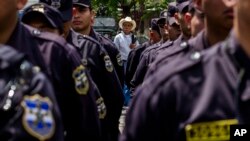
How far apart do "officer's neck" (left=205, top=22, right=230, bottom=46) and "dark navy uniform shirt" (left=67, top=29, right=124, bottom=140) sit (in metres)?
2.09

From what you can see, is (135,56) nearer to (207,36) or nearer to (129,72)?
(129,72)

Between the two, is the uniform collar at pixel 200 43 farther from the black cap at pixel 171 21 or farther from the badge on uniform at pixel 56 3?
the black cap at pixel 171 21

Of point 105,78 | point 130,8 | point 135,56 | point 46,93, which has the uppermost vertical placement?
point 46,93

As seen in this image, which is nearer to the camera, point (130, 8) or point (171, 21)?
point (171, 21)

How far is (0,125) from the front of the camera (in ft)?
8.75

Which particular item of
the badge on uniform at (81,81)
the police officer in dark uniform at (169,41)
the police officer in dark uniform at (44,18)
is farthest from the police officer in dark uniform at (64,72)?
the police officer in dark uniform at (169,41)

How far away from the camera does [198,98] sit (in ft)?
7.99

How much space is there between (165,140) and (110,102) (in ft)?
12.8

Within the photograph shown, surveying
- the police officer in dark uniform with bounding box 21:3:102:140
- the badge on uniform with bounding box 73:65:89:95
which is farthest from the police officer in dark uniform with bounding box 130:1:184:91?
the badge on uniform with bounding box 73:65:89:95

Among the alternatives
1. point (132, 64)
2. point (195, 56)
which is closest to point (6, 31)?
point (195, 56)

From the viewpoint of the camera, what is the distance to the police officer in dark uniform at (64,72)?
358 centimetres

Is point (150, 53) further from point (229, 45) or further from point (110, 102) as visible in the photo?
point (229, 45)

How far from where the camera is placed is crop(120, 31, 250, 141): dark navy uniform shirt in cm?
240

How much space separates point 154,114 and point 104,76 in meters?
3.80
